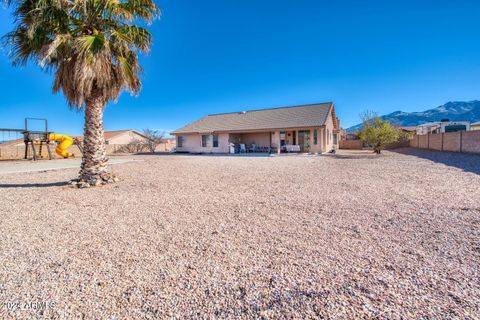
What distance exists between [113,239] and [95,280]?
112 cm

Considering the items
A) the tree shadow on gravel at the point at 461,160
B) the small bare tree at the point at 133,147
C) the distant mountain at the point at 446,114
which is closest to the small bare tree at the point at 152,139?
the small bare tree at the point at 133,147

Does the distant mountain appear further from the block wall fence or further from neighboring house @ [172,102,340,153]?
neighboring house @ [172,102,340,153]

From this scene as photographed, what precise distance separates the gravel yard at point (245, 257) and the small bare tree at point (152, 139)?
100 ft

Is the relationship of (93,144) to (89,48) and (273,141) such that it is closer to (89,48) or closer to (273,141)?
(89,48)

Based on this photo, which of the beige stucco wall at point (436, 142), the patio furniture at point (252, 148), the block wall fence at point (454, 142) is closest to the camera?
the block wall fence at point (454, 142)

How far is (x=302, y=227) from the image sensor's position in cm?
384

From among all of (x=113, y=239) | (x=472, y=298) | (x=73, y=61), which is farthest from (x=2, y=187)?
(x=472, y=298)

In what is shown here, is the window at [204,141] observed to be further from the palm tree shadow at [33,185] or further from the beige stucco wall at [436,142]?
the beige stucco wall at [436,142]

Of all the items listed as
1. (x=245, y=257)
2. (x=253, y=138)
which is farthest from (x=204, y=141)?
(x=245, y=257)

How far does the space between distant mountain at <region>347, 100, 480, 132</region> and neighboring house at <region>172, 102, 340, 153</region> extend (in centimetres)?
9667

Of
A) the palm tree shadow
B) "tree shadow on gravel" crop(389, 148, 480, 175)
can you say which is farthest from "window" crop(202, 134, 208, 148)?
"tree shadow on gravel" crop(389, 148, 480, 175)

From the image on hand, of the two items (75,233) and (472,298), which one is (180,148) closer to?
(75,233)

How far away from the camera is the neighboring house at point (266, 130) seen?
2178cm

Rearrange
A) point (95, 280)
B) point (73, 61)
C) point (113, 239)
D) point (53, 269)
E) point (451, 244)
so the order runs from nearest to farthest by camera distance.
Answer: point (95, 280) → point (53, 269) → point (451, 244) → point (113, 239) → point (73, 61)
